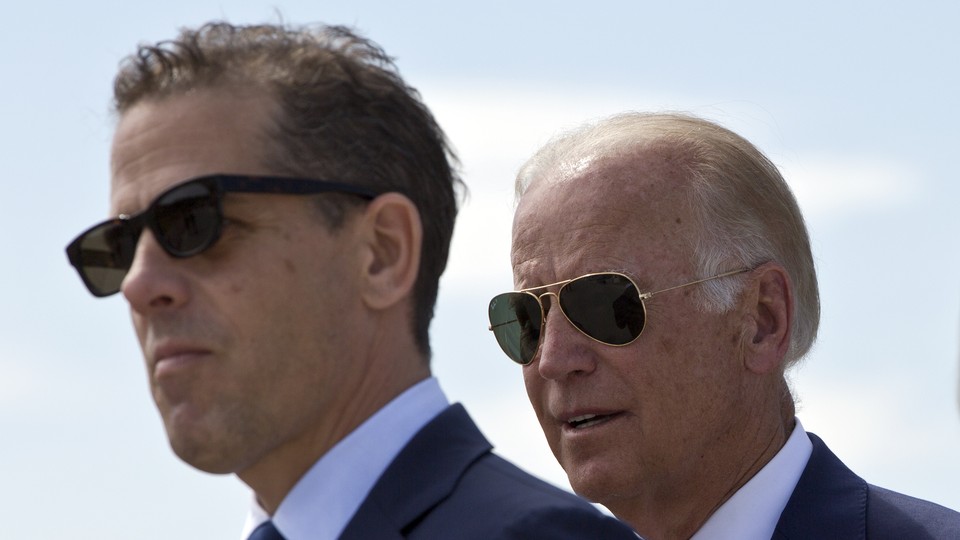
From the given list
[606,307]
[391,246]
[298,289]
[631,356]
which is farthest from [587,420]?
[298,289]

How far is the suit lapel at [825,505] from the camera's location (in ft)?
17.3

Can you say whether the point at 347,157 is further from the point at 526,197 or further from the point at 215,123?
the point at 526,197

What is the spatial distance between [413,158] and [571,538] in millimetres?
941

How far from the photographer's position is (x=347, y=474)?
11.8 feet

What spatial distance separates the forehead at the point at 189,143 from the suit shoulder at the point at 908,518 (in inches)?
102

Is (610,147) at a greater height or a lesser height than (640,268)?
greater

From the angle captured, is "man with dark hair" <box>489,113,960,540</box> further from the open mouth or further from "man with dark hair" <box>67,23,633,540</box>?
"man with dark hair" <box>67,23,633,540</box>

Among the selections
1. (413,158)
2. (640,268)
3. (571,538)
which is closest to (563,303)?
(640,268)

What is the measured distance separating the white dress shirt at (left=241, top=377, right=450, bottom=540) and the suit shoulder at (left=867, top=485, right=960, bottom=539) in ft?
6.95

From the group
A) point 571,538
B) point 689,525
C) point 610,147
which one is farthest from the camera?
point 610,147

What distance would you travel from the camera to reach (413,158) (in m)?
3.80

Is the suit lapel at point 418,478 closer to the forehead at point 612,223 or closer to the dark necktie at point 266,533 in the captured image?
the dark necktie at point 266,533

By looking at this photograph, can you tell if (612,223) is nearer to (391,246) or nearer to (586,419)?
(586,419)

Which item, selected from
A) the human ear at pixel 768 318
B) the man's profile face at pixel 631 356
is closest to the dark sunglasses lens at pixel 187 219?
the man's profile face at pixel 631 356
